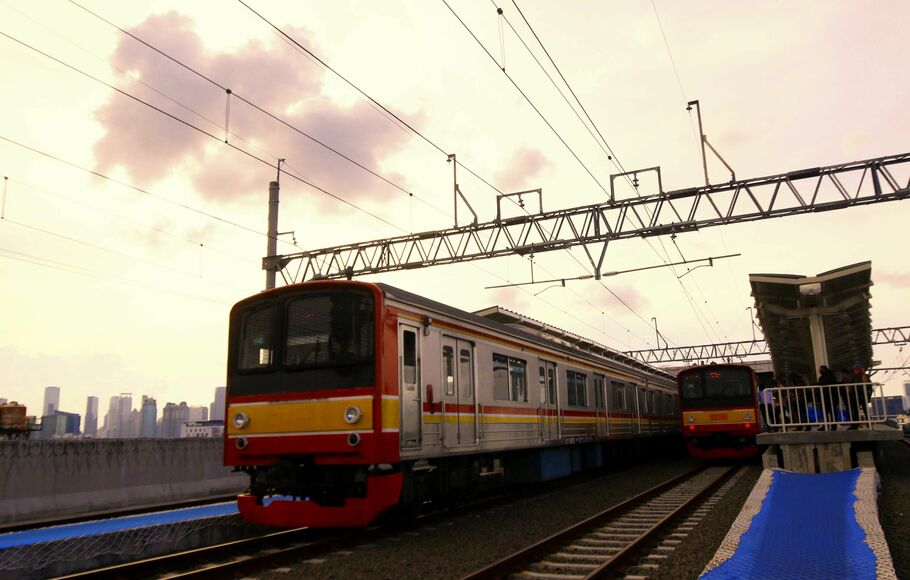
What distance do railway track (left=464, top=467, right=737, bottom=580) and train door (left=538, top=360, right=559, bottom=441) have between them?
8.56 feet

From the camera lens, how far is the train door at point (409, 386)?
8656 millimetres

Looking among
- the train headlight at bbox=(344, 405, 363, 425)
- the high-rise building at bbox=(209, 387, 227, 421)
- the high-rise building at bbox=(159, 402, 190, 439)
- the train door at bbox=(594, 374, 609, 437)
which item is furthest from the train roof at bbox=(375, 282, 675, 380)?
the high-rise building at bbox=(159, 402, 190, 439)

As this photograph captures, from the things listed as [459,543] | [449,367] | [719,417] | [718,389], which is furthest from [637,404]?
[459,543]

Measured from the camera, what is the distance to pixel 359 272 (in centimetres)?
2108

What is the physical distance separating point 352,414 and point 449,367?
7.40 ft

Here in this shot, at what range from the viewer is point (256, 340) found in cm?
924

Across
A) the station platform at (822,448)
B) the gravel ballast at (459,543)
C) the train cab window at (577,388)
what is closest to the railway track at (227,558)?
the gravel ballast at (459,543)

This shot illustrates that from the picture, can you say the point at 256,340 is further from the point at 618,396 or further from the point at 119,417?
the point at 119,417

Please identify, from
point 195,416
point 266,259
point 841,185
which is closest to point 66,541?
point 266,259

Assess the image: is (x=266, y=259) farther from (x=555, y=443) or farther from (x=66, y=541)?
(x=66, y=541)

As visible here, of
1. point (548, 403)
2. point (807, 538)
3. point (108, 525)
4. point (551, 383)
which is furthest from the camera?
point (551, 383)

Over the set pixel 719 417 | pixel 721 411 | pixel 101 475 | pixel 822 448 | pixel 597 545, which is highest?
pixel 721 411

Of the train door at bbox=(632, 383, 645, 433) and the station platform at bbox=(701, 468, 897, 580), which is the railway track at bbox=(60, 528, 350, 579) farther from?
the train door at bbox=(632, 383, 645, 433)

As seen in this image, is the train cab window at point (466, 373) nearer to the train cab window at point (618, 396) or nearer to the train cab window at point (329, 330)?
the train cab window at point (329, 330)
